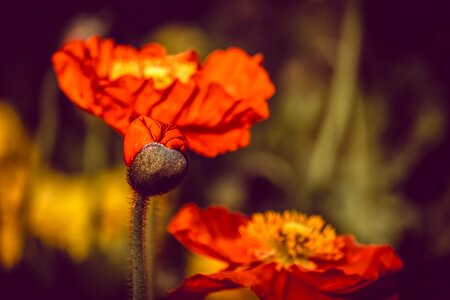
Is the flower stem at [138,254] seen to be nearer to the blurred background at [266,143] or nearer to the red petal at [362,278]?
the red petal at [362,278]

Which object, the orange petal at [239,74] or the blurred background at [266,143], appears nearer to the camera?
the orange petal at [239,74]

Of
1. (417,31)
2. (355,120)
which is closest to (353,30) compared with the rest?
(355,120)

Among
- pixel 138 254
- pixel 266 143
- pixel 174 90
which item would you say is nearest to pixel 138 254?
pixel 138 254

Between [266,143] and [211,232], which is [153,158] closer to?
[211,232]

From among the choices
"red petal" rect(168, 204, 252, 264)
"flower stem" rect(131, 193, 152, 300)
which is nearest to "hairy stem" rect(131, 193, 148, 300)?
"flower stem" rect(131, 193, 152, 300)

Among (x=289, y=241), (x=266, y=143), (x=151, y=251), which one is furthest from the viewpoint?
(x=266, y=143)

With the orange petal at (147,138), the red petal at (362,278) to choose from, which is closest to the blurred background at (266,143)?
the red petal at (362,278)

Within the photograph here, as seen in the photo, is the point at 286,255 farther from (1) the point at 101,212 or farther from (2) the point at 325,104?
(2) the point at 325,104

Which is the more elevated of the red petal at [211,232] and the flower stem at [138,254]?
the flower stem at [138,254]
